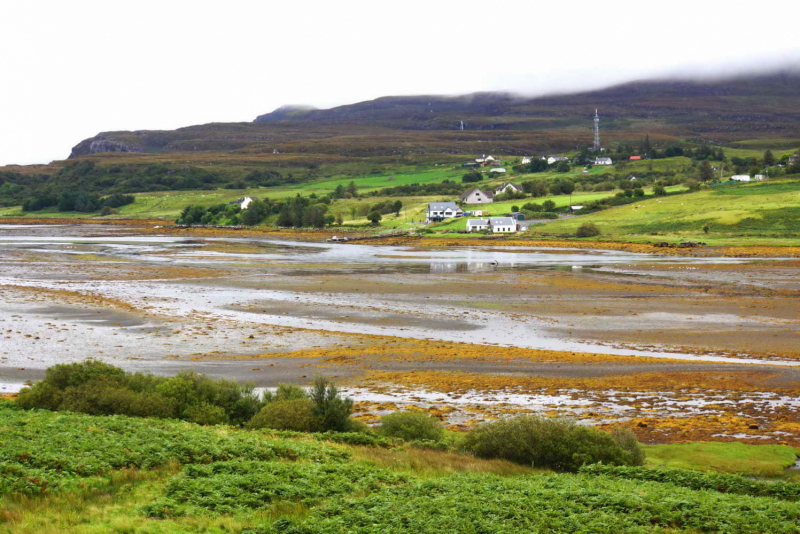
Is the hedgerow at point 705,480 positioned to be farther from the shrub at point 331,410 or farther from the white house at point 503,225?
the white house at point 503,225

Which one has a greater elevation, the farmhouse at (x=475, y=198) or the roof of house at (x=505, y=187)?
the roof of house at (x=505, y=187)

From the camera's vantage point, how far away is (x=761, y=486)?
1430 centimetres

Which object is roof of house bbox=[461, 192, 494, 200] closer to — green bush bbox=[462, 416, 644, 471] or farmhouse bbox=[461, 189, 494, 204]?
farmhouse bbox=[461, 189, 494, 204]

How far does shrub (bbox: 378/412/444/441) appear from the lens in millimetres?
18703

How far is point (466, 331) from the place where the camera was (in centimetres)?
3644

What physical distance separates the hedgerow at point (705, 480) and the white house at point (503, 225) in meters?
88.8

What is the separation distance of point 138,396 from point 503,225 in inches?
3485

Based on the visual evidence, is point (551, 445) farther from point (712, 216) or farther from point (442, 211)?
point (442, 211)

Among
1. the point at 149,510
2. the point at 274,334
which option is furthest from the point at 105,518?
the point at 274,334

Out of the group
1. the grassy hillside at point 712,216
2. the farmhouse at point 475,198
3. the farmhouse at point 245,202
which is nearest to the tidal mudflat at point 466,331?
the grassy hillside at point 712,216

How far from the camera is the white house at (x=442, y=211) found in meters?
120

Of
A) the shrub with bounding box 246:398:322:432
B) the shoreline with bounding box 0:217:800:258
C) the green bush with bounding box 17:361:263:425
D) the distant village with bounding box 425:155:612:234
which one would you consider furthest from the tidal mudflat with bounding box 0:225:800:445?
the distant village with bounding box 425:155:612:234

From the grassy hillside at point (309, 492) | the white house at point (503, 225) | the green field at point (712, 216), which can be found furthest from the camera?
the white house at point (503, 225)

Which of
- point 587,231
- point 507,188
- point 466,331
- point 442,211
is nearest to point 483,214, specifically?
point 442,211
